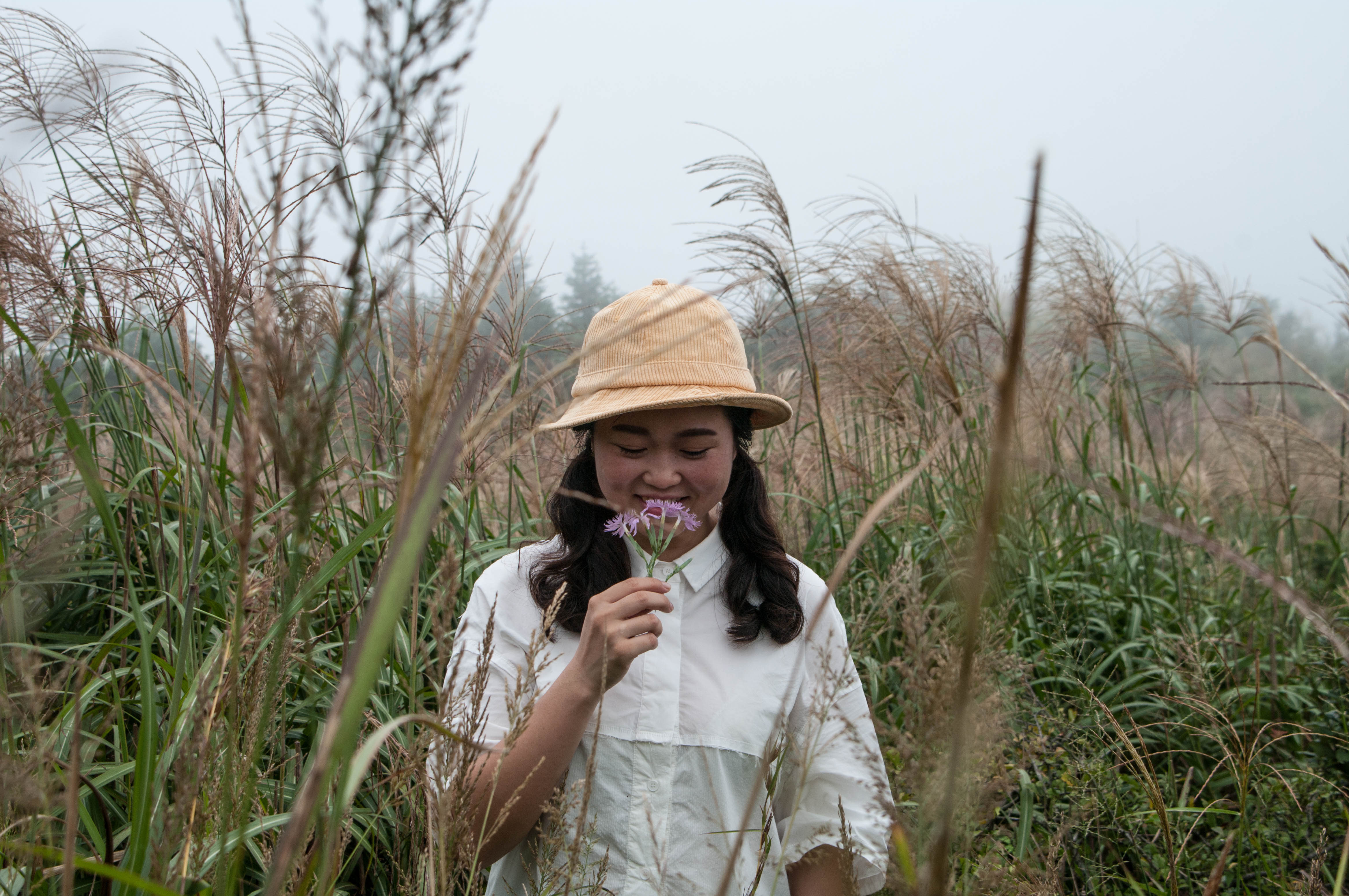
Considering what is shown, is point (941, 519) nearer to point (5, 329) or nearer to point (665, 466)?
point (665, 466)

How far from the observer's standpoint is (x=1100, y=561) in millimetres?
3258

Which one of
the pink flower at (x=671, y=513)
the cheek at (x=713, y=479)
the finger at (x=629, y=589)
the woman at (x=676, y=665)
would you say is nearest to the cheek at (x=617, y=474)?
the woman at (x=676, y=665)

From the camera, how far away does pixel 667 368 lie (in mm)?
1674

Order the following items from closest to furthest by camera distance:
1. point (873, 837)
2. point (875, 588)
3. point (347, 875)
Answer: point (873, 837) → point (347, 875) → point (875, 588)

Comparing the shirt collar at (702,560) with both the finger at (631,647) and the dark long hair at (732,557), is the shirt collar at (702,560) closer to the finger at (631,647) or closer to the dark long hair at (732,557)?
the dark long hair at (732,557)

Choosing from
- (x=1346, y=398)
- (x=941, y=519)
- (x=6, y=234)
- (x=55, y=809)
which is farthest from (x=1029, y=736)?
(x=6, y=234)

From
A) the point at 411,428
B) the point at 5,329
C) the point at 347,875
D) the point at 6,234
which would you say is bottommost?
the point at 347,875

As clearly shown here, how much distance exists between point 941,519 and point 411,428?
125 inches

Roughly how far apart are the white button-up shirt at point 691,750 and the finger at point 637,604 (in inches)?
13.7

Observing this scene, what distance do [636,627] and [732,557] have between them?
76cm

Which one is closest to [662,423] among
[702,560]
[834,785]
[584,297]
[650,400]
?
[650,400]

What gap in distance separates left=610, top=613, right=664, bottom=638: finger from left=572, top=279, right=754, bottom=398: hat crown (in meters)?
0.50

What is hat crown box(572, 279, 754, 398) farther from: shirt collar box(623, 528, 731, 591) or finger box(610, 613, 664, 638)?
finger box(610, 613, 664, 638)

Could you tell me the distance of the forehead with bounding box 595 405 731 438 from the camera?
169 cm
